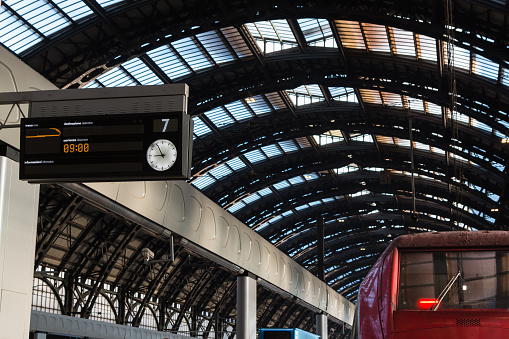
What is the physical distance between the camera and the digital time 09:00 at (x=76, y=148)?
981 centimetres

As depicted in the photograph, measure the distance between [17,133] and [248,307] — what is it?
13646 millimetres

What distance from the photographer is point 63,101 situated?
33.8 ft

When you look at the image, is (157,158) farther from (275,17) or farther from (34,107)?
(275,17)

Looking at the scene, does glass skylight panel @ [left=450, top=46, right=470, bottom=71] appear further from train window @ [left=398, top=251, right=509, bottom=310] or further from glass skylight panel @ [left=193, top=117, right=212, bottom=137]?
train window @ [left=398, top=251, right=509, bottom=310]

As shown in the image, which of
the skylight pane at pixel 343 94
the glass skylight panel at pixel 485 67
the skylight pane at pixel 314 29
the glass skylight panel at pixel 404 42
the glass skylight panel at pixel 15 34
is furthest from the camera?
the skylight pane at pixel 343 94

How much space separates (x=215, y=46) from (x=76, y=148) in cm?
2610

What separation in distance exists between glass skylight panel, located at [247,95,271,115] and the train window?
32.7 m

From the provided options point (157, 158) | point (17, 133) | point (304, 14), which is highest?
point (304, 14)

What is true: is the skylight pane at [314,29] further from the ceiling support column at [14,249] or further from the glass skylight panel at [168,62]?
the ceiling support column at [14,249]

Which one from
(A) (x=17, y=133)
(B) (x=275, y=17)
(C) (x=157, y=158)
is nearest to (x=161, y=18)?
(B) (x=275, y=17)

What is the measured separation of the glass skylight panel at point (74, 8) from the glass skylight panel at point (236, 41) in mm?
6960

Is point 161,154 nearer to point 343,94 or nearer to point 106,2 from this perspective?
point 106,2

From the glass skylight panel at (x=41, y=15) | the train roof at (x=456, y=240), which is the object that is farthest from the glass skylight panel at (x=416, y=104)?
the train roof at (x=456, y=240)

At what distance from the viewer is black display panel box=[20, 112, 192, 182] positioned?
962 cm
